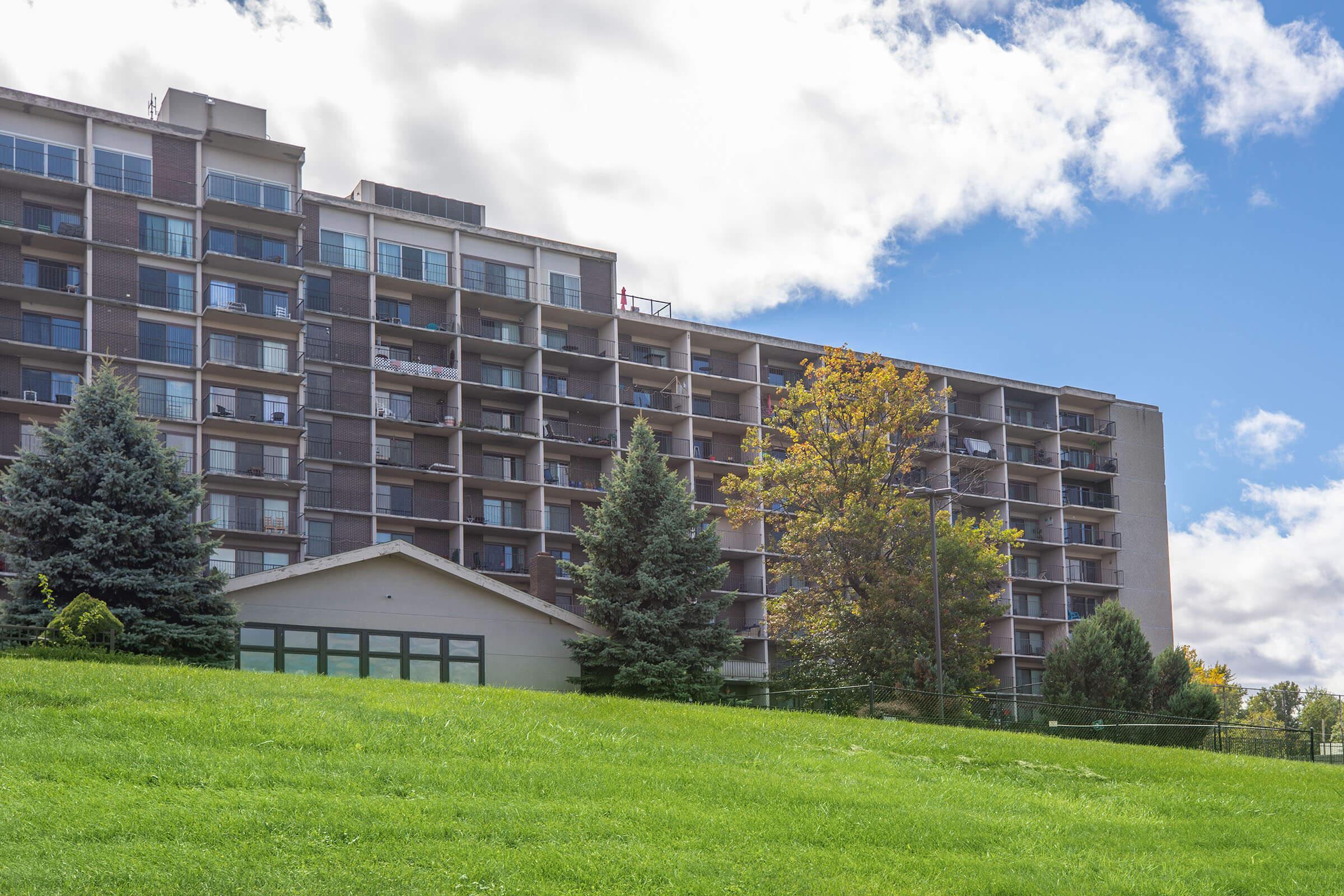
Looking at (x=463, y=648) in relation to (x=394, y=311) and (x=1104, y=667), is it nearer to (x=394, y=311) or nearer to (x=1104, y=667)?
(x=394, y=311)

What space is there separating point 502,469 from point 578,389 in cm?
611

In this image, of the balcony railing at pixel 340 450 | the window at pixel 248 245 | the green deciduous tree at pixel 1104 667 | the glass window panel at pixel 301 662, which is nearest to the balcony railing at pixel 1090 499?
the green deciduous tree at pixel 1104 667

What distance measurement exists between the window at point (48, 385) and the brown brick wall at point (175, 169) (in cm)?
858

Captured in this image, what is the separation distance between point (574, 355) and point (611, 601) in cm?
2779

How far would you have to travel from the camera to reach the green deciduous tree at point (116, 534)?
1396 inches

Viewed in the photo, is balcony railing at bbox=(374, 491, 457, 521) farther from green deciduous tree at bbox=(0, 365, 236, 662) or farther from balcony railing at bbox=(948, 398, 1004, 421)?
balcony railing at bbox=(948, 398, 1004, 421)

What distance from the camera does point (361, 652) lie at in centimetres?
3841

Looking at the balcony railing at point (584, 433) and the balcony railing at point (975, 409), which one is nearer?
the balcony railing at point (584, 433)

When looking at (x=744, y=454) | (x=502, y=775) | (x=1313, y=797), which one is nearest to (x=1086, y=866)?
(x=502, y=775)

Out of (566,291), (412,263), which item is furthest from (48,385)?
(566,291)

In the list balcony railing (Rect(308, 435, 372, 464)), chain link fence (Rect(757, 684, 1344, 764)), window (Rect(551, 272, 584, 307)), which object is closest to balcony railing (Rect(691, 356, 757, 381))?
window (Rect(551, 272, 584, 307))

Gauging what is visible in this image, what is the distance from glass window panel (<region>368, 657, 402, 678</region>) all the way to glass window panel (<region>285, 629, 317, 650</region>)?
5.44 feet

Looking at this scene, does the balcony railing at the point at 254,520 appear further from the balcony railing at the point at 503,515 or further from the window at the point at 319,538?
the balcony railing at the point at 503,515

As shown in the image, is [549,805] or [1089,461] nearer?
[549,805]
